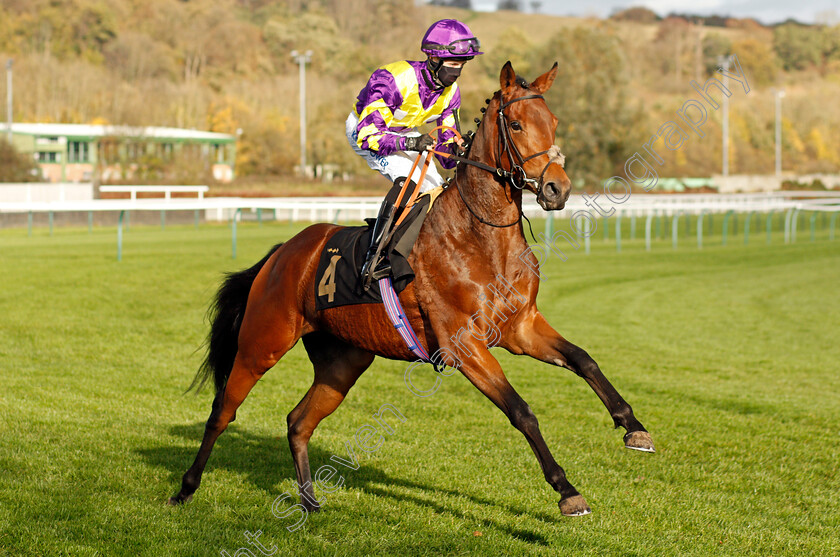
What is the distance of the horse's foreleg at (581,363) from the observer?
3645 millimetres

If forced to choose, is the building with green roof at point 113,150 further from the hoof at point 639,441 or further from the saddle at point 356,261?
the hoof at point 639,441

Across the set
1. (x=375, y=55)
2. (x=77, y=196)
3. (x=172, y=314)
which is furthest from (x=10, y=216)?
(x=375, y=55)

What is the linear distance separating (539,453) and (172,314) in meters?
8.81

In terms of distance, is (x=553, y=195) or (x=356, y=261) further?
(x=356, y=261)

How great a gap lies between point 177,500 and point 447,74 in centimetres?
255

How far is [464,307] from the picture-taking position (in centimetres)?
391

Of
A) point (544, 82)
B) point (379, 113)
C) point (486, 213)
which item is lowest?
point (486, 213)

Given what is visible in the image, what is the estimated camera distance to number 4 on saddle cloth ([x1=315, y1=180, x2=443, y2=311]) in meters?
4.09

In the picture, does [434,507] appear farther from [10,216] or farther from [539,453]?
[10,216]

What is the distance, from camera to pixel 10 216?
24688 millimetres

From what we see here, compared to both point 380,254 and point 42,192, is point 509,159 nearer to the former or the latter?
point 380,254

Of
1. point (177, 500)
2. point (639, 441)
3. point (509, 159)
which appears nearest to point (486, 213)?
point (509, 159)

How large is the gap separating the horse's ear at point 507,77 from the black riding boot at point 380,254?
2.64 ft

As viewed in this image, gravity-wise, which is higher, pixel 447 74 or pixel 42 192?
pixel 447 74
